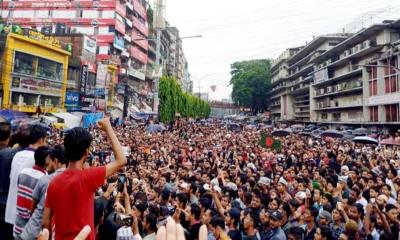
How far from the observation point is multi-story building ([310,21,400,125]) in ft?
106

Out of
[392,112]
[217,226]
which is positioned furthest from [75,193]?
[392,112]

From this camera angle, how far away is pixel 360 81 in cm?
3934

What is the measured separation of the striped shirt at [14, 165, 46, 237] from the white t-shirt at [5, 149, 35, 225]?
196 mm

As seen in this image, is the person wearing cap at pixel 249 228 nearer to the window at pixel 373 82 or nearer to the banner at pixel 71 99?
the banner at pixel 71 99

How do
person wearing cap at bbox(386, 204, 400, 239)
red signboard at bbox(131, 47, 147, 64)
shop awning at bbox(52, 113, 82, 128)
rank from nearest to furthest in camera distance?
person wearing cap at bbox(386, 204, 400, 239)
shop awning at bbox(52, 113, 82, 128)
red signboard at bbox(131, 47, 147, 64)

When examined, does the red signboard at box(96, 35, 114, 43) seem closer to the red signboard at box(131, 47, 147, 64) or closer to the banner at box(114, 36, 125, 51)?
the banner at box(114, 36, 125, 51)

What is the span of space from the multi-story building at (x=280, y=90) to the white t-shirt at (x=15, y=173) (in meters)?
69.7

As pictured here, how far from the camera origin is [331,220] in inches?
231

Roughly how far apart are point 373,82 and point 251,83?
1778 inches

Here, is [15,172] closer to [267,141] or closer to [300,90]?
[267,141]

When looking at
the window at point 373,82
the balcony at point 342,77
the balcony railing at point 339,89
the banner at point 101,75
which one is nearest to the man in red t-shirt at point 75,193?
the banner at point 101,75

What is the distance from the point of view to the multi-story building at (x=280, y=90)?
72.2m

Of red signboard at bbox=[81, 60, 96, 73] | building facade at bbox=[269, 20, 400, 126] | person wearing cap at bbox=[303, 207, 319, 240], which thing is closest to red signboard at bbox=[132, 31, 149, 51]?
red signboard at bbox=[81, 60, 96, 73]

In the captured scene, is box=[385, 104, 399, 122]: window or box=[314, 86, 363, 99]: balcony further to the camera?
box=[314, 86, 363, 99]: balcony
